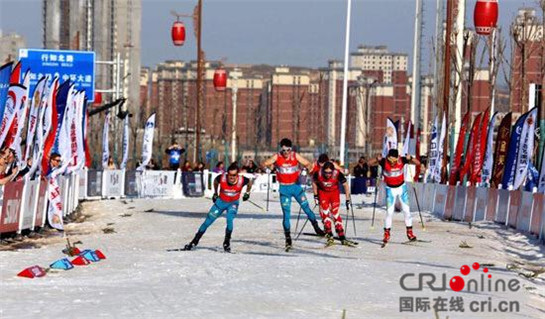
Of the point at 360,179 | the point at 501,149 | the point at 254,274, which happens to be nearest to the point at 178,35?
the point at 360,179

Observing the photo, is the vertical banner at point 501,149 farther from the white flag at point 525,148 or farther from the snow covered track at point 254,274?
the snow covered track at point 254,274

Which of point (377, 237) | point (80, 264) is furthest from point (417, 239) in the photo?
point (80, 264)

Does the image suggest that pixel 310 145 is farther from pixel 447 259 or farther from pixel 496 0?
pixel 447 259

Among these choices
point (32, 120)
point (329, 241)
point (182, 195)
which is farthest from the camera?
point (182, 195)

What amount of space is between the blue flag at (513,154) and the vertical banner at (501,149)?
1116mm

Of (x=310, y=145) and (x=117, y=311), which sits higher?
(x=117, y=311)

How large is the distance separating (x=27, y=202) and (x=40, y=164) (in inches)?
71.2

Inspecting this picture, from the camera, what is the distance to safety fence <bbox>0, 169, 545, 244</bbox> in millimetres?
24766

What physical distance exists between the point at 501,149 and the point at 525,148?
2239mm

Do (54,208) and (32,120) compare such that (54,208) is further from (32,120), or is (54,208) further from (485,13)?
(485,13)

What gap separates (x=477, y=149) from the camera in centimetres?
3334

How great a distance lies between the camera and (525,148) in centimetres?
2941

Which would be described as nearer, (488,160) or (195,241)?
(195,241)

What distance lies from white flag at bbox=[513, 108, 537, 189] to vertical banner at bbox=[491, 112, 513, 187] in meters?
1.61
